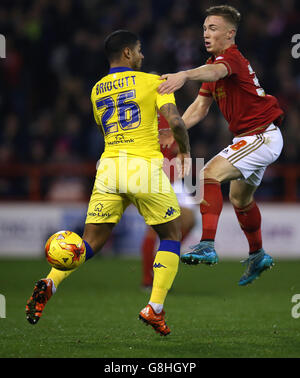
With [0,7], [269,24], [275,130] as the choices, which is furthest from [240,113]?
[0,7]

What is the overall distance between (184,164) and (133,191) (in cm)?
43

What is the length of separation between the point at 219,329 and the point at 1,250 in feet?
24.8

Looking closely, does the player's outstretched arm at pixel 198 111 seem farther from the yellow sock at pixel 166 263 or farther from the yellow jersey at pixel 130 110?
the yellow sock at pixel 166 263

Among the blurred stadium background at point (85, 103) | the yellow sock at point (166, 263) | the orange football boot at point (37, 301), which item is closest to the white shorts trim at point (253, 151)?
the yellow sock at point (166, 263)

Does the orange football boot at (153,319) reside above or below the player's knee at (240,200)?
below

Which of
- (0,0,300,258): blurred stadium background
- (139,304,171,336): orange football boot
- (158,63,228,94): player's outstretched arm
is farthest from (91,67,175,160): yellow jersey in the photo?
(0,0,300,258): blurred stadium background

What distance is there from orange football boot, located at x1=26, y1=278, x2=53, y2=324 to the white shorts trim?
1712 millimetres

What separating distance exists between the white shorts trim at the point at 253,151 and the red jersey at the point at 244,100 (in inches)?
3.6

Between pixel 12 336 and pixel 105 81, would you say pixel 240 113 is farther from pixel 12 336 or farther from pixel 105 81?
pixel 12 336

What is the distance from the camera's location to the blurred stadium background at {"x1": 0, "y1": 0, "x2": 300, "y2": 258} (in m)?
13.2

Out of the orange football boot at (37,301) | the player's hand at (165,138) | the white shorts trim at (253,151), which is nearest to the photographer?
the orange football boot at (37,301)

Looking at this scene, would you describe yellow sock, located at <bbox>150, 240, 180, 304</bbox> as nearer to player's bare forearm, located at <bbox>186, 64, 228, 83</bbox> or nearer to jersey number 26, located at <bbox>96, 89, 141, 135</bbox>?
jersey number 26, located at <bbox>96, 89, 141, 135</bbox>

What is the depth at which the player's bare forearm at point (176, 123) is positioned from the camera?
5.44 metres

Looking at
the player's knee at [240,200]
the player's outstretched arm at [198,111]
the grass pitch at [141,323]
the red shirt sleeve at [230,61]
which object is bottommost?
the grass pitch at [141,323]
